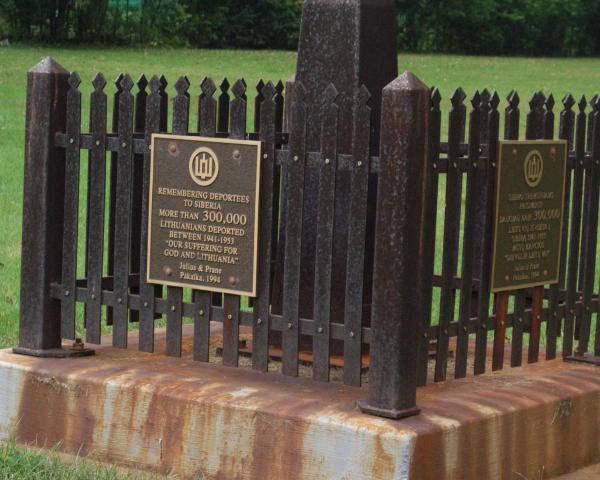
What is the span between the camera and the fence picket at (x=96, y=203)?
5.68 metres

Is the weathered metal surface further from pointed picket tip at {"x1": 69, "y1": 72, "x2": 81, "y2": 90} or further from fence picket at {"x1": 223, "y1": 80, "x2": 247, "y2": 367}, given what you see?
fence picket at {"x1": 223, "y1": 80, "x2": 247, "y2": 367}

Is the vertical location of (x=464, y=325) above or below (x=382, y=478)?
above

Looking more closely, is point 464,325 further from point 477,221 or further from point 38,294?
point 38,294

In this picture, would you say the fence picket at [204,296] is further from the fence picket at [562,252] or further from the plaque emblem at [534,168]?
the fence picket at [562,252]

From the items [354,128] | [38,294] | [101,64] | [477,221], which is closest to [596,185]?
[477,221]

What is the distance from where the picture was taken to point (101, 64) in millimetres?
30453

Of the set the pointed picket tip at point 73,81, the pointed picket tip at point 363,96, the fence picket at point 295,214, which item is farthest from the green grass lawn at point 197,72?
the pointed picket tip at point 363,96

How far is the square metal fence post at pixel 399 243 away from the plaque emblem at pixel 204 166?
0.80 meters

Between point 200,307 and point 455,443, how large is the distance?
1.17 meters

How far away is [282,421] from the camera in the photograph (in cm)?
498

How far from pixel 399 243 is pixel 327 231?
0.36 metres

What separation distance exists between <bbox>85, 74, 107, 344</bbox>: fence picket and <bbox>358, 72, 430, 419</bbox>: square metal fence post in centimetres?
134

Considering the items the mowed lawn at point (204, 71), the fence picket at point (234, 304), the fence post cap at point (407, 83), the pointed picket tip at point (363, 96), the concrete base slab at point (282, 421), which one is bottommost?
the concrete base slab at point (282, 421)

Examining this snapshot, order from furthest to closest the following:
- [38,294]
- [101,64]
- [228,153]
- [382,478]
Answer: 1. [101,64]
2. [38,294]
3. [228,153]
4. [382,478]
